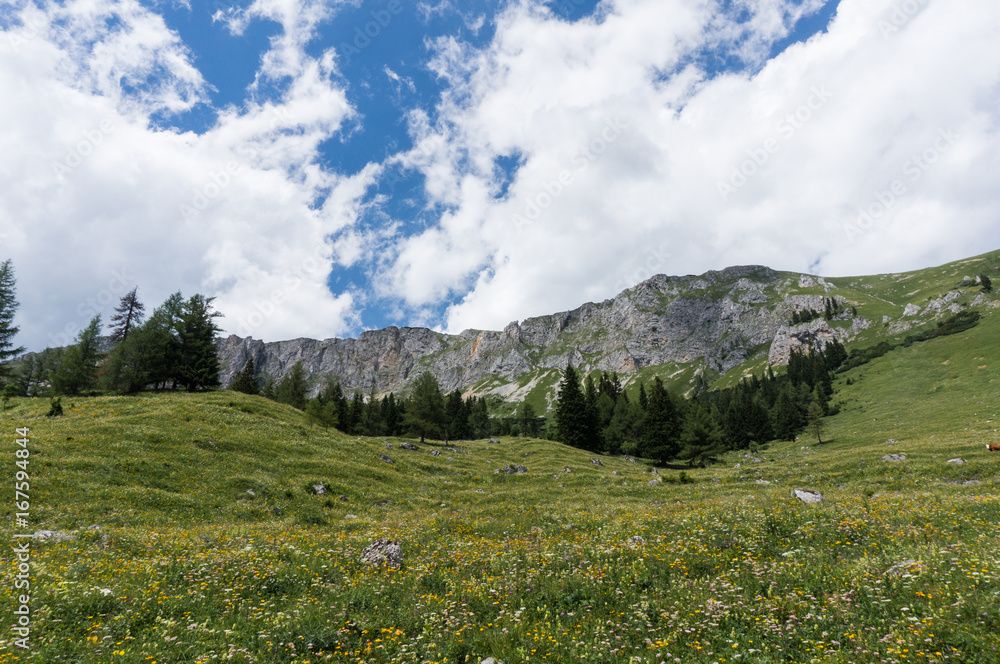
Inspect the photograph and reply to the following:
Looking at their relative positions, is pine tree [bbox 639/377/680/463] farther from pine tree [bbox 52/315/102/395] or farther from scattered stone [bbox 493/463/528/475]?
pine tree [bbox 52/315/102/395]

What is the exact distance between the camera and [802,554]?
10375mm

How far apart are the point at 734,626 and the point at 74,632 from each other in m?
11.6

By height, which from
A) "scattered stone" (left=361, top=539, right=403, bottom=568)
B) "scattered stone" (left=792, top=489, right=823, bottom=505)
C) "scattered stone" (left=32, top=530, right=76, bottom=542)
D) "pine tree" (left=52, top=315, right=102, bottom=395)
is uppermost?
"pine tree" (left=52, top=315, right=102, bottom=395)

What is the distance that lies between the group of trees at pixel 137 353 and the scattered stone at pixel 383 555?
61.6 m

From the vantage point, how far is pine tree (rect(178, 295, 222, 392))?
60531mm

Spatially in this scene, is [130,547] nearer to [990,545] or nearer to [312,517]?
[312,517]

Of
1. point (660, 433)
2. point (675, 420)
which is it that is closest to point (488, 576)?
point (660, 433)

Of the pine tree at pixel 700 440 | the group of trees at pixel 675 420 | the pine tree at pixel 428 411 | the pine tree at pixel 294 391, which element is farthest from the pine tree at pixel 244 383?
the pine tree at pixel 700 440

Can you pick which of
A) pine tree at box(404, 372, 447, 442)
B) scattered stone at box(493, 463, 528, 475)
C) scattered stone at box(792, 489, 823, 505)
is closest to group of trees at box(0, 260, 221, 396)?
pine tree at box(404, 372, 447, 442)

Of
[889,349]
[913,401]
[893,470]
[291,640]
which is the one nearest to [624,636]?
[291,640]

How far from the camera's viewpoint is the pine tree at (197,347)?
60.5 m

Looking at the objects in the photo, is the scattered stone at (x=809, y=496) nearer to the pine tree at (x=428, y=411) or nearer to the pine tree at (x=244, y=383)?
the pine tree at (x=428, y=411)

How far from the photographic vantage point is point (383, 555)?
12.7m

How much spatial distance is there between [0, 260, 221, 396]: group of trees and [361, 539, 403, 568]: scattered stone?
202 ft
